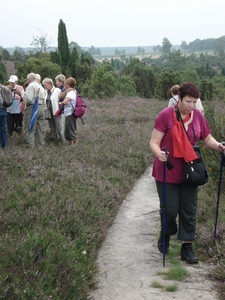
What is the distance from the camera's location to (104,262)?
5.29m

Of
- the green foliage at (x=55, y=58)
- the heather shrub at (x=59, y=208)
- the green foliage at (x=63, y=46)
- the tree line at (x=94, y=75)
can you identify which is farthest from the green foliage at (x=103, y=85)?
the heather shrub at (x=59, y=208)

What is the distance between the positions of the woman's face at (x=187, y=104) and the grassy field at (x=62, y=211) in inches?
67.7

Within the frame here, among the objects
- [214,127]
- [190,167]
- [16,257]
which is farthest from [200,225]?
[16,257]

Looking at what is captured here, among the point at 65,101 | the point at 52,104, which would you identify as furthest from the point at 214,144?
the point at 52,104

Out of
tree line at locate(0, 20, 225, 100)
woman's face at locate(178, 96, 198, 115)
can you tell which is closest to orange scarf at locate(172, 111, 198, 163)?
woman's face at locate(178, 96, 198, 115)

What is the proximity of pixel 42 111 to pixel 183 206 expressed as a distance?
6.12 m

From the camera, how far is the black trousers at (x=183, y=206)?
5.00m

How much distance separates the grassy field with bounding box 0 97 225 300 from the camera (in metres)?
3.96

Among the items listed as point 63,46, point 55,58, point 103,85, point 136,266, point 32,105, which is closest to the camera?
point 136,266

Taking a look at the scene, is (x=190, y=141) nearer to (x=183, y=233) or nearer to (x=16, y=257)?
(x=183, y=233)

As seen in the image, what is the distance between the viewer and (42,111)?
10367 mm

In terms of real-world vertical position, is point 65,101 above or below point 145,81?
above

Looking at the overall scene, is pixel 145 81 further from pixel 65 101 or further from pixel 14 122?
pixel 65 101

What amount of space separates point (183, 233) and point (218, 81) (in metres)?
70.4
